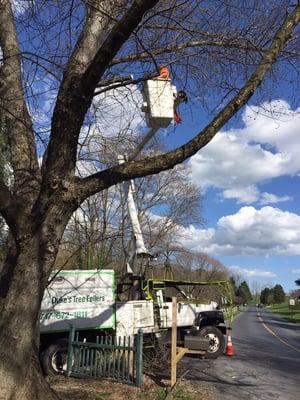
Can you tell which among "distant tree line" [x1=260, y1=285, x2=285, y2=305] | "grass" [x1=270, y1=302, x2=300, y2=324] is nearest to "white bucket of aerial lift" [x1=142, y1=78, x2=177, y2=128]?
"grass" [x1=270, y1=302, x2=300, y2=324]

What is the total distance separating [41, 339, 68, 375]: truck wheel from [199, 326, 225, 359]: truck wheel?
170 inches

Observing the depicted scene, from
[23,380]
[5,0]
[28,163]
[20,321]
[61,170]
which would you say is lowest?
[23,380]

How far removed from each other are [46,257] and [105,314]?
6556mm

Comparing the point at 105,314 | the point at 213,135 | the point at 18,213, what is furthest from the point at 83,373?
the point at 213,135

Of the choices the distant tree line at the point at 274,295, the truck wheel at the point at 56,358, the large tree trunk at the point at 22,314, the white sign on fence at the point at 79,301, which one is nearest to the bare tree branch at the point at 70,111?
the large tree trunk at the point at 22,314

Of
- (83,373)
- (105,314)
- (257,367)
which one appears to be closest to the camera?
(83,373)

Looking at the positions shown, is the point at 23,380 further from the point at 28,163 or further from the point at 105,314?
the point at 105,314

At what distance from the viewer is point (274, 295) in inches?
7170

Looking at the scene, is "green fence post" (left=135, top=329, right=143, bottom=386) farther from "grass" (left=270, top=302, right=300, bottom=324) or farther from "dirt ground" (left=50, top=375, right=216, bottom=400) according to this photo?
"grass" (left=270, top=302, right=300, bottom=324)

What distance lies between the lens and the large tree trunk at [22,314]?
6.26 m

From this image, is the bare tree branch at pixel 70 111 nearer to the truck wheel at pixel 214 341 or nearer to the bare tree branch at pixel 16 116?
the bare tree branch at pixel 16 116

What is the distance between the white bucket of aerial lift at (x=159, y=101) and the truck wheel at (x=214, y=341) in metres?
8.52

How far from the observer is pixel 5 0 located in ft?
25.5

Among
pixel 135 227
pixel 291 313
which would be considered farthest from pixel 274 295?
pixel 135 227
